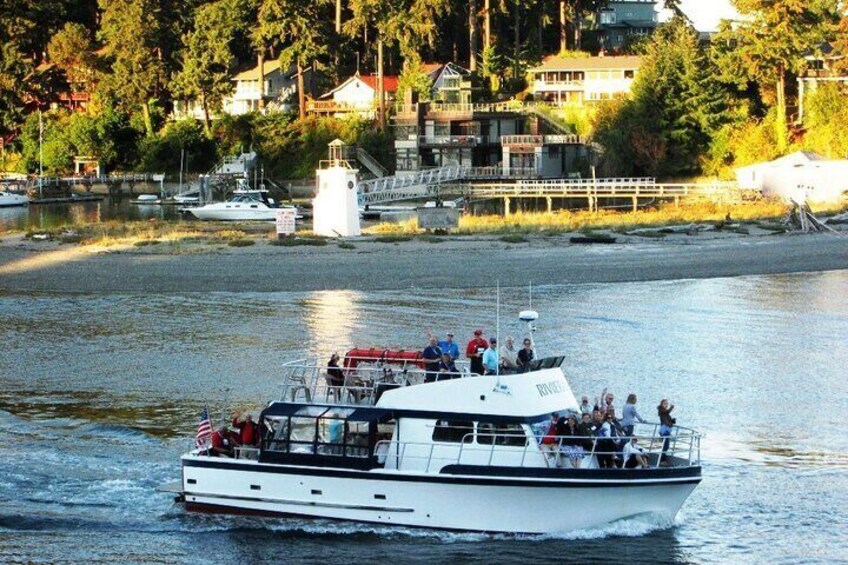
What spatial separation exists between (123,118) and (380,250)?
7918 cm

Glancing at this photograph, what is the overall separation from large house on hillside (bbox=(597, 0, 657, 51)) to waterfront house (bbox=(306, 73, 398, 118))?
4154 cm

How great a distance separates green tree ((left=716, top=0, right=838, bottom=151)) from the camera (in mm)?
109062

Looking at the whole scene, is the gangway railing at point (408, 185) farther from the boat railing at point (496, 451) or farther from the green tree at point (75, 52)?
the boat railing at point (496, 451)

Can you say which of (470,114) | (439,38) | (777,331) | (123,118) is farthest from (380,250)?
(123,118)

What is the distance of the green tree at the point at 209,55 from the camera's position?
419 feet

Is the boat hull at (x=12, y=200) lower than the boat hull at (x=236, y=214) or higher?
higher

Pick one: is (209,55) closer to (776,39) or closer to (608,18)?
(776,39)

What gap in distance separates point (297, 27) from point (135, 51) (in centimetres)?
1937

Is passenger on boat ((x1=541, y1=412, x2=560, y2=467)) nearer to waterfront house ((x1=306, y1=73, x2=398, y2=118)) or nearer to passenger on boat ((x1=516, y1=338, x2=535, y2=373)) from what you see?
passenger on boat ((x1=516, y1=338, x2=535, y2=373))

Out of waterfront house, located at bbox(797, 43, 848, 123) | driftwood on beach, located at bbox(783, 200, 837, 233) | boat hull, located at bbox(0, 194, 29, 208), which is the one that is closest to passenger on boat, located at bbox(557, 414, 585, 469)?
driftwood on beach, located at bbox(783, 200, 837, 233)

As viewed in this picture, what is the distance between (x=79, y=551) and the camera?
25750 mm

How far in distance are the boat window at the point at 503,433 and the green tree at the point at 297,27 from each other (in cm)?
10061

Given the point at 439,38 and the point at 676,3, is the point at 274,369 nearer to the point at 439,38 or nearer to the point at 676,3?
the point at 439,38

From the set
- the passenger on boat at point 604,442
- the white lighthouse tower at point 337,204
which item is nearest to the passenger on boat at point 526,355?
the passenger on boat at point 604,442
